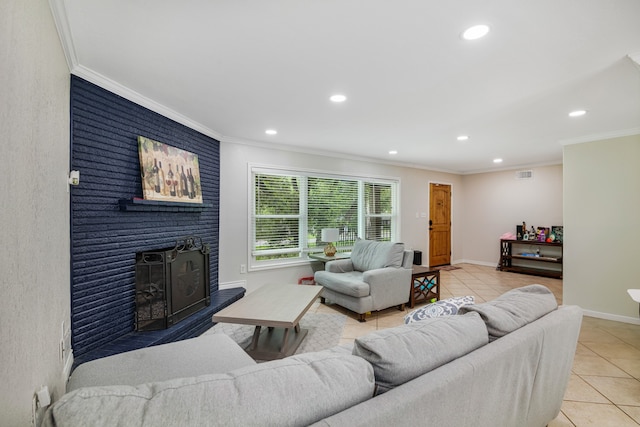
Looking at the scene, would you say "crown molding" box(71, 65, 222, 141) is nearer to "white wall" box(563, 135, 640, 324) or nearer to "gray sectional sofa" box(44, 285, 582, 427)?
"gray sectional sofa" box(44, 285, 582, 427)

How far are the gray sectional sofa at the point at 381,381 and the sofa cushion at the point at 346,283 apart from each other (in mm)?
1995

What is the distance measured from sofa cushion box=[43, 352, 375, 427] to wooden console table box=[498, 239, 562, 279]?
6481 mm

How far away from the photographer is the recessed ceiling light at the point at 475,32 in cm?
160

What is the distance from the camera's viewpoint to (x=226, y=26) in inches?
64.2

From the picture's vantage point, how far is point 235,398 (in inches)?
27.2

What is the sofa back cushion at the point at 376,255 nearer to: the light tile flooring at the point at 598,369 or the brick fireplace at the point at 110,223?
the light tile flooring at the point at 598,369

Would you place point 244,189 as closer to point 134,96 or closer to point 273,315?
point 134,96

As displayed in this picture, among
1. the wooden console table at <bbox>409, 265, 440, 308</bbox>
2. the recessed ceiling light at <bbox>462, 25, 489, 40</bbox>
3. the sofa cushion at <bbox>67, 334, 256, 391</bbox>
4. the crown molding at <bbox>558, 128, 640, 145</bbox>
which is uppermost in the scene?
the recessed ceiling light at <bbox>462, 25, 489, 40</bbox>

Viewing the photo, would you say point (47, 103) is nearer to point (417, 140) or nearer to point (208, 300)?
point (208, 300)

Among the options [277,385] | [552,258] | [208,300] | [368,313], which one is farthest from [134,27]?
[552,258]

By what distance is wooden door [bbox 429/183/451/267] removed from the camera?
6718 mm

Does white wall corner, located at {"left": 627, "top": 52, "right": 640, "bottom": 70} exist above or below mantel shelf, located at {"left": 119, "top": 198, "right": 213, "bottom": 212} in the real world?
above

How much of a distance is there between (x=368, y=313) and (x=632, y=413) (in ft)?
7.50

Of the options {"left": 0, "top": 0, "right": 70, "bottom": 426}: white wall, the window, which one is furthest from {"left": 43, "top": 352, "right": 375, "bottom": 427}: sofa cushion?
the window
